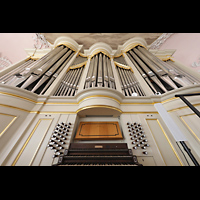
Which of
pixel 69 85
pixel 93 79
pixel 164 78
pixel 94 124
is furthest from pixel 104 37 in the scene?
pixel 94 124

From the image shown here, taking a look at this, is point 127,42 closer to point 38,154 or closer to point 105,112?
point 105,112

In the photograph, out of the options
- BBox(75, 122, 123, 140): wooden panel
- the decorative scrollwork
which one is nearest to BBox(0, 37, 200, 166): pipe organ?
BBox(75, 122, 123, 140): wooden panel

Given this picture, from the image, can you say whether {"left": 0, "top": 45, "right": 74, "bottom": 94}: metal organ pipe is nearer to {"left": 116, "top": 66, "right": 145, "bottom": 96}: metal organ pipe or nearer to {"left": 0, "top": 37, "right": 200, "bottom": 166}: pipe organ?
{"left": 0, "top": 37, "right": 200, "bottom": 166}: pipe organ

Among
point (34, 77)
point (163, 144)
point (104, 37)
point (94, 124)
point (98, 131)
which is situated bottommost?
point (163, 144)

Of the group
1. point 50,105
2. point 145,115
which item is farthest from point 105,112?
point 50,105

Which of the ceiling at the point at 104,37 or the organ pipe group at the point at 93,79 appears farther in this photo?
the ceiling at the point at 104,37

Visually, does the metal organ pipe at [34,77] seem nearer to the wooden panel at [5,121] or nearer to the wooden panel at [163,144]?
the wooden panel at [5,121]

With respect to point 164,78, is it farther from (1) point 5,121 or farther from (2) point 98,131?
(1) point 5,121

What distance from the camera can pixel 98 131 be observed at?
6.79 ft

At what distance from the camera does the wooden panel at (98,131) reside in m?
1.95

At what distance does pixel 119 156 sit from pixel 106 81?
81.1 inches

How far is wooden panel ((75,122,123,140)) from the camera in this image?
1.95 meters

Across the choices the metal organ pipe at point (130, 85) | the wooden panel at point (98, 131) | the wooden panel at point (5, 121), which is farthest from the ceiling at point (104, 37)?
the wooden panel at point (5, 121)
